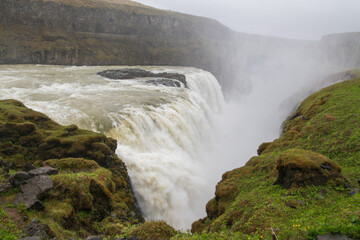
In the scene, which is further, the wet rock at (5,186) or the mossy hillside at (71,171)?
the mossy hillside at (71,171)

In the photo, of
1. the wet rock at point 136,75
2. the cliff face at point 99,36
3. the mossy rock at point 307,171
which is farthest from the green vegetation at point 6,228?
the cliff face at point 99,36

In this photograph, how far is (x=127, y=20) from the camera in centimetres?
7431

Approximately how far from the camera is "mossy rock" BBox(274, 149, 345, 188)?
8.56 meters

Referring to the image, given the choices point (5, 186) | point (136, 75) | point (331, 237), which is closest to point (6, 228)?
point (5, 186)

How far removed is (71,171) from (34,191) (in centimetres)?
269

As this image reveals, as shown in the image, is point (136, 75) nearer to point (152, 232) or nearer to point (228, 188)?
point (228, 188)

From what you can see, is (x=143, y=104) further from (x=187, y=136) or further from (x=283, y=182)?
(x=283, y=182)

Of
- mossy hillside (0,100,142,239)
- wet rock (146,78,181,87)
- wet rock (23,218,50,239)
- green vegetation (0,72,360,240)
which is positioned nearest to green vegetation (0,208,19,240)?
green vegetation (0,72,360,240)

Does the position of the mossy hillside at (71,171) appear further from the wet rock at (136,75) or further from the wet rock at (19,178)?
the wet rock at (136,75)

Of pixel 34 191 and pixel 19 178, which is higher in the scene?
pixel 19 178

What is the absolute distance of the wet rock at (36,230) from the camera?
242 inches

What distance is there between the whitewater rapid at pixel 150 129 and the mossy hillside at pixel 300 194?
4519 mm

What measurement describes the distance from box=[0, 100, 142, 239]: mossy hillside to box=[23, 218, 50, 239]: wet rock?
Answer: 27 cm

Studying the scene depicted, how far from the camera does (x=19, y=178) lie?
8055mm
